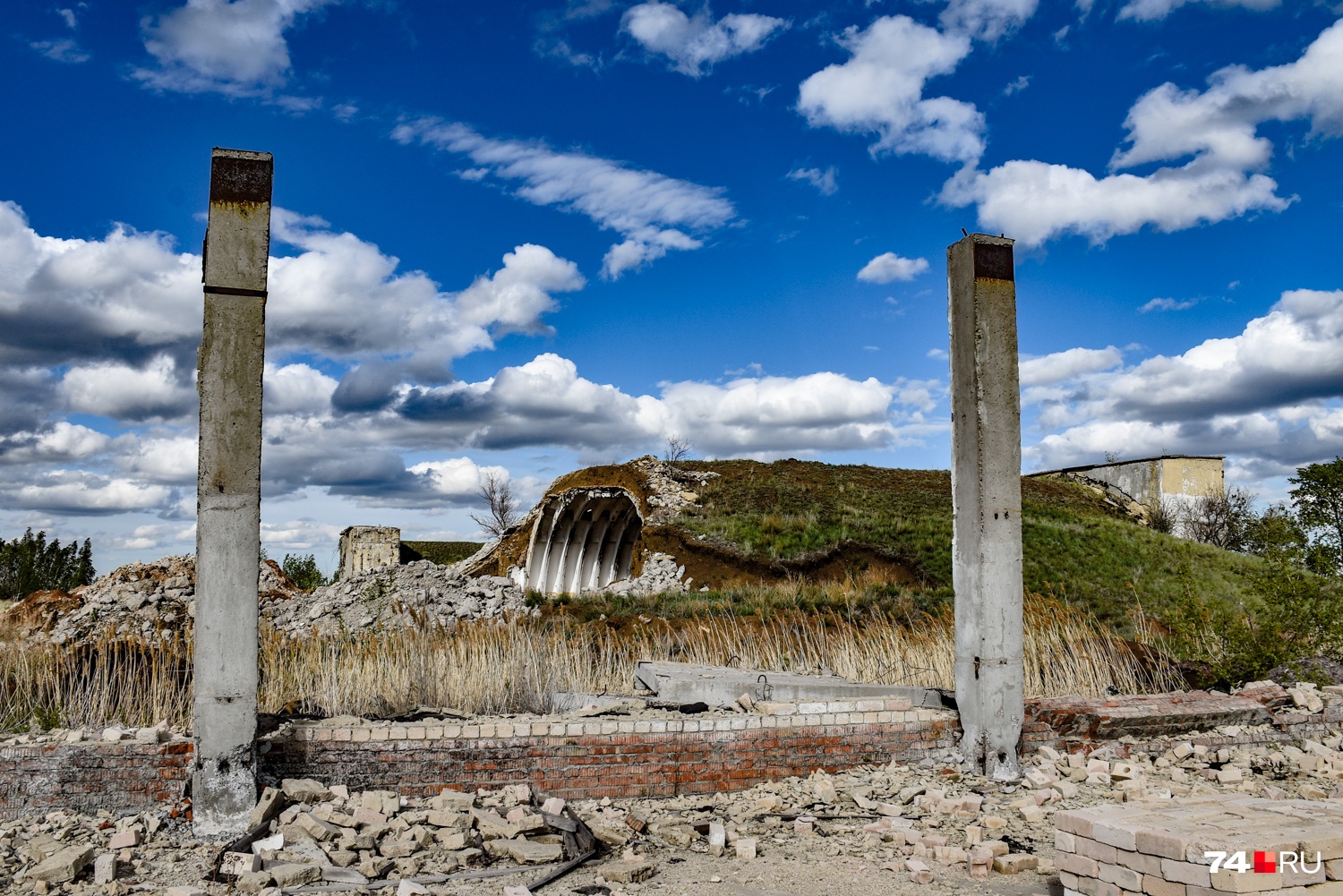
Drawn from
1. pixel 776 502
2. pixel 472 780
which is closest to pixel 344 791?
pixel 472 780

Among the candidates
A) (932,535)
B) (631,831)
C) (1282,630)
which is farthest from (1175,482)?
(631,831)

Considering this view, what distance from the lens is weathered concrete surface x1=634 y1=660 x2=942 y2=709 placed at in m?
8.75

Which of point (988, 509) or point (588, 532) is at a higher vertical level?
point (588, 532)

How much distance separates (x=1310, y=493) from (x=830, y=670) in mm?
23108

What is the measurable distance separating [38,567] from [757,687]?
90.7ft

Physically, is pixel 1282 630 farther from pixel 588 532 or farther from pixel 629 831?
pixel 588 532

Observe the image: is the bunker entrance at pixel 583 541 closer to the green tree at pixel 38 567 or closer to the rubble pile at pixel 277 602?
the rubble pile at pixel 277 602

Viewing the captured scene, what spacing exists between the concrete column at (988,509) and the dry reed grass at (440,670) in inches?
71.3

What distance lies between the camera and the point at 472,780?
6.36 meters

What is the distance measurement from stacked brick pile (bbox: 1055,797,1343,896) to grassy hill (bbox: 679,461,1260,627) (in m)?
14.4

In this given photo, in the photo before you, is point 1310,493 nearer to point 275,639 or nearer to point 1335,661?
point 1335,661

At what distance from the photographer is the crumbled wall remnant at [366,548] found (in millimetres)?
26625

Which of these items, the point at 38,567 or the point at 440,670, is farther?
the point at 38,567

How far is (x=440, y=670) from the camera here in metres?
7.75
